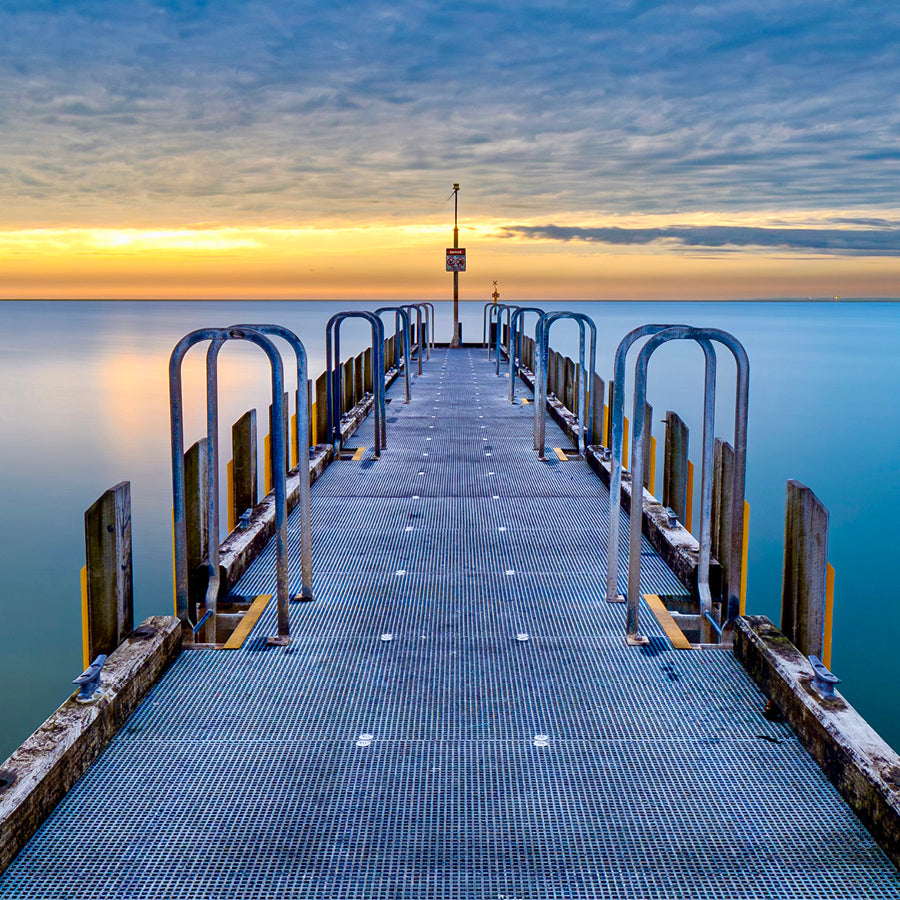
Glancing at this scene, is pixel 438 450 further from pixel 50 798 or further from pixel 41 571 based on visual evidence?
pixel 50 798

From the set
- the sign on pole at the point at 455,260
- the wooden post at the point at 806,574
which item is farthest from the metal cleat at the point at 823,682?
the sign on pole at the point at 455,260

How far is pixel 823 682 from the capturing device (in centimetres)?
402

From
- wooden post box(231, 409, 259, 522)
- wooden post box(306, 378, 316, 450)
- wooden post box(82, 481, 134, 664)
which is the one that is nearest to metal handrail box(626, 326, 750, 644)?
wooden post box(306, 378, 316, 450)

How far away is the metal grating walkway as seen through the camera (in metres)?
3.13

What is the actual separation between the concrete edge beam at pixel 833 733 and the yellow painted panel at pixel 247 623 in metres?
2.67

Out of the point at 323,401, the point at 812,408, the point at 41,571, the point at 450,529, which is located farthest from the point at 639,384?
the point at 812,408

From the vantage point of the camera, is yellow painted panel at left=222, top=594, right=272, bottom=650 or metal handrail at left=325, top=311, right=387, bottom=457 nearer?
yellow painted panel at left=222, top=594, right=272, bottom=650

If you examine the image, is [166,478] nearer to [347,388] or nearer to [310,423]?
[347,388]

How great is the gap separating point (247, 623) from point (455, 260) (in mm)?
23780

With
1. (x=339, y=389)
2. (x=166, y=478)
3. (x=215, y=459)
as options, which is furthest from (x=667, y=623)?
(x=166, y=478)

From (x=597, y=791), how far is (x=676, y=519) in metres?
4.06

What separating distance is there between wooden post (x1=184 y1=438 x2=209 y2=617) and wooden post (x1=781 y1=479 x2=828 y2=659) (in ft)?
11.0

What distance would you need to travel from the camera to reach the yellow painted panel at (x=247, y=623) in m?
5.12

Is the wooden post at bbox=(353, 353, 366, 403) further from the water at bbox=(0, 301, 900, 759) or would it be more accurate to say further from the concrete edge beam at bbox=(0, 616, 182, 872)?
the concrete edge beam at bbox=(0, 616, 182, 872)
